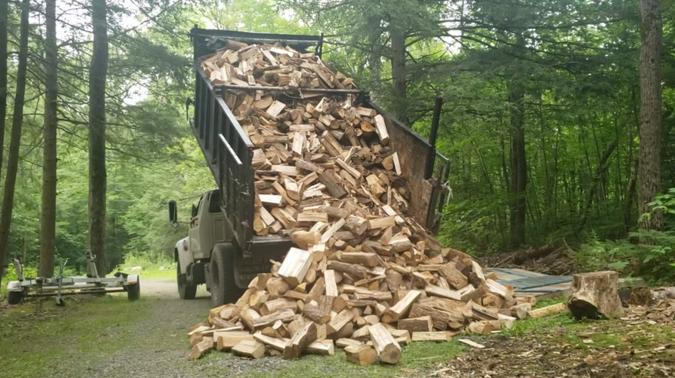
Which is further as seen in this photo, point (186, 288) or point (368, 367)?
point (186, 288)

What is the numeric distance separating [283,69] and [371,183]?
8.37 ft

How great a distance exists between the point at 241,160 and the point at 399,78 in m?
6.16

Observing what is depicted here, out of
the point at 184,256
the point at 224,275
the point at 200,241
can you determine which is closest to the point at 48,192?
the point at 184,256

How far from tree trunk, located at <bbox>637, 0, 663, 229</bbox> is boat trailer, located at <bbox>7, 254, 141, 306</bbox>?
28.5 ft

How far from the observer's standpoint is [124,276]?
10.2 m

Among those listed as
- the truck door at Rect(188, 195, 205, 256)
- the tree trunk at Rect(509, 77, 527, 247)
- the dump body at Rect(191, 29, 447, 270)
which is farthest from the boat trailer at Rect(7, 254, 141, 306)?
the tree trunk at Rect(509, 77, 527, 247)

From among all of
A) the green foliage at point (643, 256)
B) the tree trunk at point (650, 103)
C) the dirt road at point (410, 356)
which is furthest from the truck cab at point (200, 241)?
the tree trunk at point (650, 103)

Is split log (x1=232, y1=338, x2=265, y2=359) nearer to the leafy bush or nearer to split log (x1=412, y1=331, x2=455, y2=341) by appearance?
split log (x1=412, y1=331, x2=455, y2=341)

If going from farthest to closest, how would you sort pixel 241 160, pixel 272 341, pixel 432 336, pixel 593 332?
pixel 241 160
pixel 432 336
pixel 593 332
pixel 272 341

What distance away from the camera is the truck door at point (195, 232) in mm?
9430

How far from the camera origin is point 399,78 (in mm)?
11859

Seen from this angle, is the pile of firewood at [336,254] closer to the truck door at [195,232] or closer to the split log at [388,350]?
the split log at [388,350]

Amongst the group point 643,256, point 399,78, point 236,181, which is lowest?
point 643,256

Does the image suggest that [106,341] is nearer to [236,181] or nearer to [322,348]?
[236,181]
